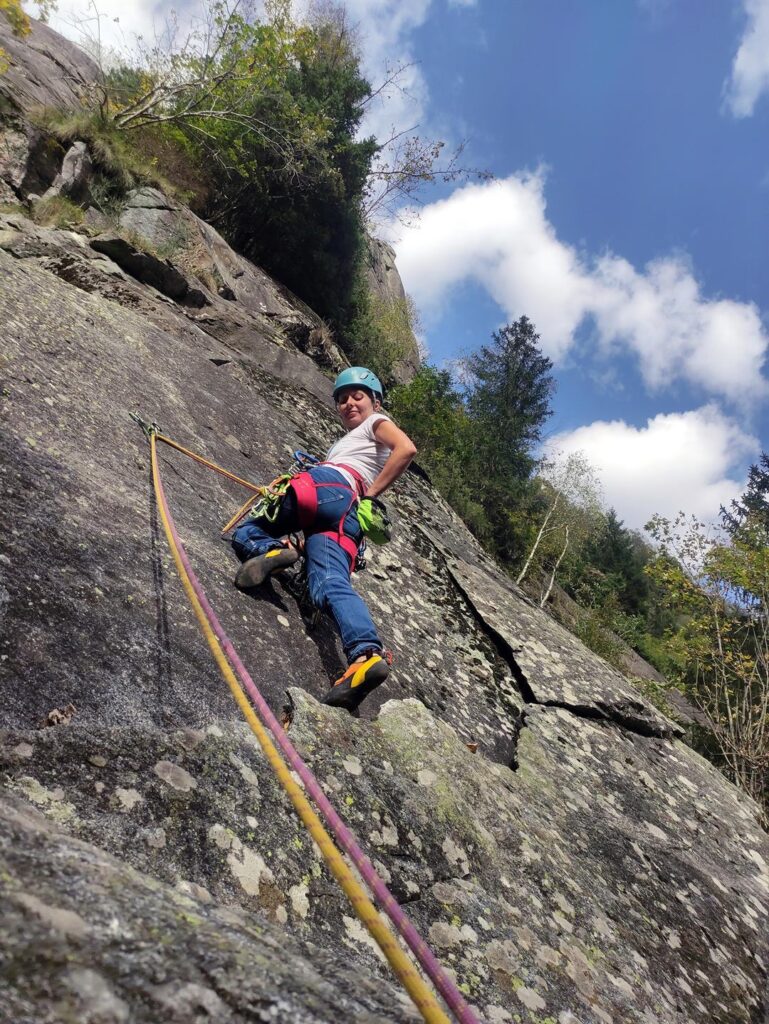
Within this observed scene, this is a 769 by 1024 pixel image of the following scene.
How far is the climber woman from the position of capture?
2.93 meters

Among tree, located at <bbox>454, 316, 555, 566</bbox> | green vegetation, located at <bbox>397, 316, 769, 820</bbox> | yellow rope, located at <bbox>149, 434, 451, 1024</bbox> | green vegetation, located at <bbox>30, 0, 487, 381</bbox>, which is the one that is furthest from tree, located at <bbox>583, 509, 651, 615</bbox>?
yellow rope, located at <bbox>149, 434, 451, 1024</bbox>

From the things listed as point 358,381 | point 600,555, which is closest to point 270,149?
point 358,381

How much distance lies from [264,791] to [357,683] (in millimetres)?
841

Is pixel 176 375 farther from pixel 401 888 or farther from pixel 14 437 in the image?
pixel 401 888

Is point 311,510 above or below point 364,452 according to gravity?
below

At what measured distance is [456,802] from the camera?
8.68 ft

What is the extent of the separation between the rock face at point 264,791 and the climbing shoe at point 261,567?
0.10 m

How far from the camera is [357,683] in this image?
2809 mm

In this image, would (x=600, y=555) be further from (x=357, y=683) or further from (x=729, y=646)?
(x=357, y=683)

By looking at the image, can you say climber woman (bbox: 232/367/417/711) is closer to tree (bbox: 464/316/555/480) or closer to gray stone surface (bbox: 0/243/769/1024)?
gray stone surface (bbox: 0/243/769/1024)

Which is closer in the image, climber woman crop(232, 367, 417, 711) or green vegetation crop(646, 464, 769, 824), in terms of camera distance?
climber woman crop(232, 367, 417, 711)

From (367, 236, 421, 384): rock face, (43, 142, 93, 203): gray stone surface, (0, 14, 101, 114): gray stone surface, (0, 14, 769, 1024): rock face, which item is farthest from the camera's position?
(367, 236, 421, 384): rock face

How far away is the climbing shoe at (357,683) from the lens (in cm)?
281

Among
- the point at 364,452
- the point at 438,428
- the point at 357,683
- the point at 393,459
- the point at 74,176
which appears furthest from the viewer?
the point at 438,428
